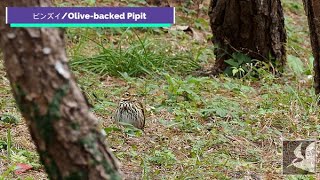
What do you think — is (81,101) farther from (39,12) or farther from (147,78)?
(147,78)

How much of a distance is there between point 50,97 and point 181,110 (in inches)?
105

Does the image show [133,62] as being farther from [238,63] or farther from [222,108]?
[222,108]

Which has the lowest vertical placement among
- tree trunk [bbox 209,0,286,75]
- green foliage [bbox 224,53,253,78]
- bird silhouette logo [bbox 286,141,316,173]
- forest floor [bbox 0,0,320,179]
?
bird silhouette logo [bbox 286,141,316,173]

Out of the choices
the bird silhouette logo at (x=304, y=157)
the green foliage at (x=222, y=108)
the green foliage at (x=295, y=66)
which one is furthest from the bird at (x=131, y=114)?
the green foliage at (x=295, y=66)

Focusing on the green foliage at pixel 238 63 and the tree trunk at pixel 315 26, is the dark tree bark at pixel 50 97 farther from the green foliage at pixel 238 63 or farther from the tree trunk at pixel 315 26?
the green foliage at pixel 238 63

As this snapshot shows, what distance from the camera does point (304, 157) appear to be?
3871 mm

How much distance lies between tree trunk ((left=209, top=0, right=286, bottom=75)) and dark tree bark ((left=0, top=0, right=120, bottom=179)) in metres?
3.75

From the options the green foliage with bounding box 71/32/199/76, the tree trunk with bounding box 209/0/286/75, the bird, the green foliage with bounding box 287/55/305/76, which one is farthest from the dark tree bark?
the green foliage with bounding box 287/55/305/76

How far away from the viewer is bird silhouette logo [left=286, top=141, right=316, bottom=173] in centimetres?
372

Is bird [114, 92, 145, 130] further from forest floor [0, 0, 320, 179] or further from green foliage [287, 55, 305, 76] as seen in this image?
green foliage [287, 55, 305, 76]

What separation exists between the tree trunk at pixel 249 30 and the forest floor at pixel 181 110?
25cm

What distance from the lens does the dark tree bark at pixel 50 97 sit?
206 centimetres

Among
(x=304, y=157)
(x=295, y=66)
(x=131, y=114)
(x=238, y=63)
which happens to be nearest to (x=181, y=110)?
(x=131, y=114)

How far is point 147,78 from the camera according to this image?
566cm
